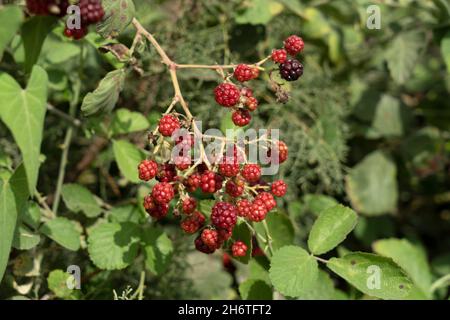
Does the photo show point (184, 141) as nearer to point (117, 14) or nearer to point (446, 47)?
point (117, 14)

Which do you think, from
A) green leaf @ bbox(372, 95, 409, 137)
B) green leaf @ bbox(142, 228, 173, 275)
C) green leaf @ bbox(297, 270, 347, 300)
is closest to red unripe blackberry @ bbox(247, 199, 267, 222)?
green leaf @ bbox(142, 228, 173, 275)

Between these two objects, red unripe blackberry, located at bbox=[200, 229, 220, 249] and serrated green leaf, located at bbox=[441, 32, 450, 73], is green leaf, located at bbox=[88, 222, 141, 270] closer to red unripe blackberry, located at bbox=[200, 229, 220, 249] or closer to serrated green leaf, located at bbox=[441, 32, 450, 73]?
red unripe blackberry, located at bbox=[200, 229, 220, 249]

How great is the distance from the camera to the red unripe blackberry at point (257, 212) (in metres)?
1.13

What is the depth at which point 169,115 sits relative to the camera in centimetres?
113

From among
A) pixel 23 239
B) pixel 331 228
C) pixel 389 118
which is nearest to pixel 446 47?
pixel 389 118

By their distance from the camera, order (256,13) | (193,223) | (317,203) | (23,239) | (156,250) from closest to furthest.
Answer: (193,223)
(23,239)
(156,250)
(256,13)
(317,203)

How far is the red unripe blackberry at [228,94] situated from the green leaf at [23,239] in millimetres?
477

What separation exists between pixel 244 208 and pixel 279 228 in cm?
29

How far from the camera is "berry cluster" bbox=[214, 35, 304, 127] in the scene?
1143 millimetres

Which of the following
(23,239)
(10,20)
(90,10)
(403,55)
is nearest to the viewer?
(10,20)

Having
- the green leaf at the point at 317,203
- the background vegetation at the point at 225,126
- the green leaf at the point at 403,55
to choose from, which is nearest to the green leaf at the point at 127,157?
the background vegetation at the point at 225,126

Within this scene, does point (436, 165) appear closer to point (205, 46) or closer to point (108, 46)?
point (205, 46)

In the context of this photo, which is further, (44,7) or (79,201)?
(79,201)

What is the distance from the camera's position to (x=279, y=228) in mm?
1416
